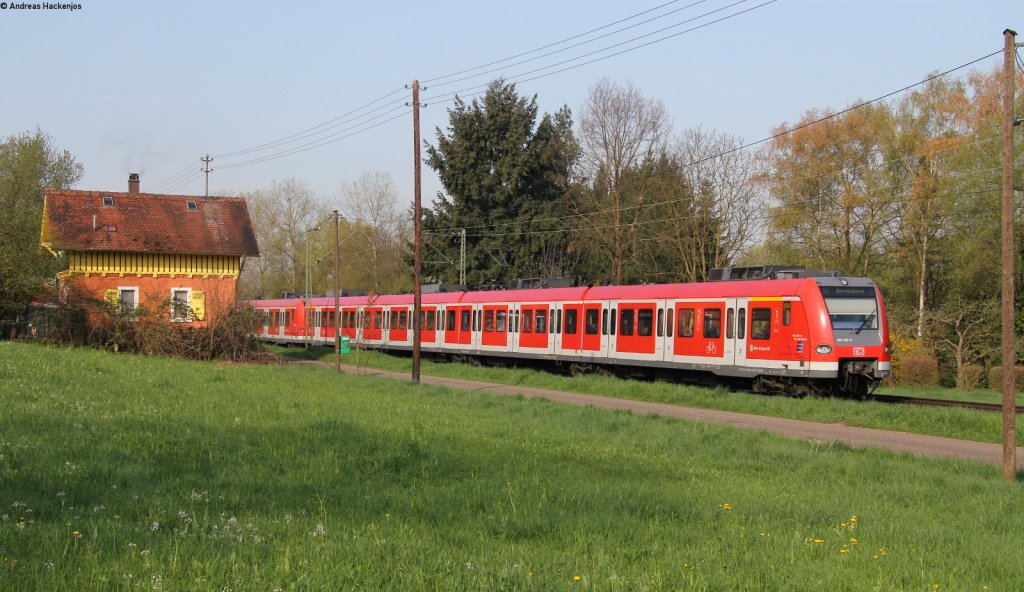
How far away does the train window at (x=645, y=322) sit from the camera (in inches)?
1139

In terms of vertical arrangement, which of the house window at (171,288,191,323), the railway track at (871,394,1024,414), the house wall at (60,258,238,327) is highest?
the house wall at (60,258,238,327)

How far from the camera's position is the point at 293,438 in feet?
41.3

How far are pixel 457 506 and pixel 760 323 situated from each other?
1750cm

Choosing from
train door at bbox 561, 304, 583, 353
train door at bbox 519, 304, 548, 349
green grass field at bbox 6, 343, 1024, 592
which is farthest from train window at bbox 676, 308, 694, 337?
green grass field at bbox 6, 343, 1024, 592

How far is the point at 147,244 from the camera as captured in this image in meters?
38.6

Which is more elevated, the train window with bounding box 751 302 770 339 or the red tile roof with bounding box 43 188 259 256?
the red tile roof with bounding box 43 188 259 256

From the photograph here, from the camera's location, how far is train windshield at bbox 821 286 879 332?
76.1 feet

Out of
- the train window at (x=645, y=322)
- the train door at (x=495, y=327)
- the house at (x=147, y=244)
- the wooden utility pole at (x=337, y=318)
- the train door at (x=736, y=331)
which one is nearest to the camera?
the train door at (x=736, y=331)

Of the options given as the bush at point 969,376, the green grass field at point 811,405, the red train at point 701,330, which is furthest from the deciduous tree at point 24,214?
the bush at point 969,376

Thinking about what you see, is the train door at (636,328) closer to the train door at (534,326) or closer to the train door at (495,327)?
the train door at (534,326)

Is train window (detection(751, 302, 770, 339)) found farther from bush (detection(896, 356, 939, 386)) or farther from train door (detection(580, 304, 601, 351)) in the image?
bush (detection(896, 356, 939, 386))

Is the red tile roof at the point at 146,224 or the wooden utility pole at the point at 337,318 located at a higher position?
the red tile roof at the point at 146,224

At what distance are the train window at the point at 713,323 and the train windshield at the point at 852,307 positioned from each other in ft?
11.5

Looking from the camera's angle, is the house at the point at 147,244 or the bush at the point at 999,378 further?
the house at the point at 147,244
